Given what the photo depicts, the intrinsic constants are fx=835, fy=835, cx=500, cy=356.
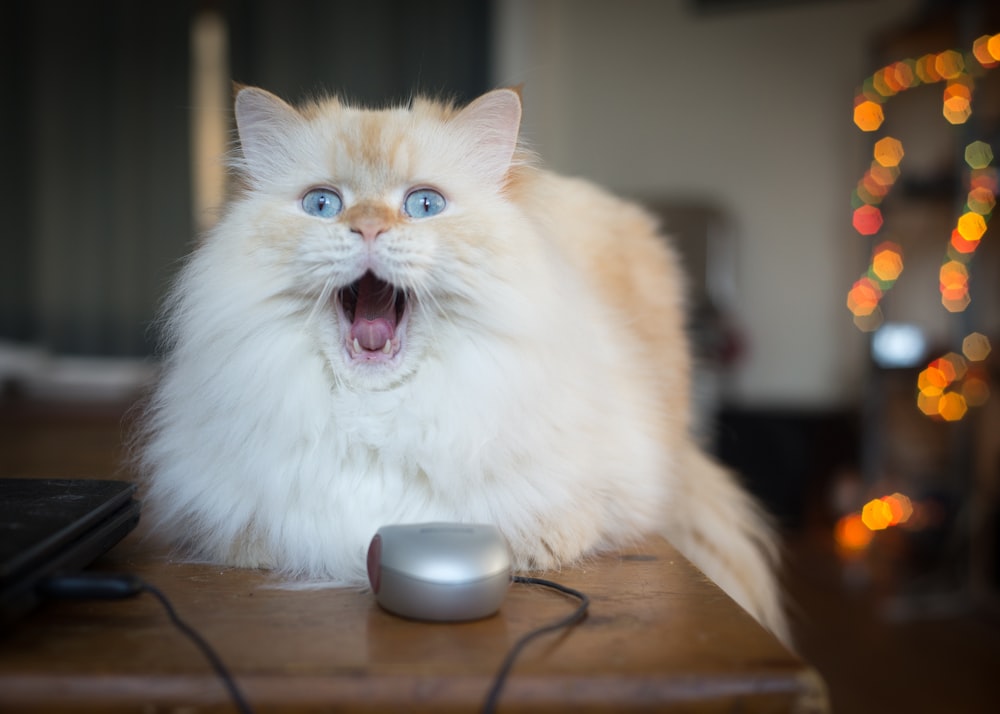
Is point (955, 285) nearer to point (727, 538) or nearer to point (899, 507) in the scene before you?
point (899, 507)

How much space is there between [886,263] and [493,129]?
10.7 feet

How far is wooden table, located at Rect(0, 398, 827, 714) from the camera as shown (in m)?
0.56

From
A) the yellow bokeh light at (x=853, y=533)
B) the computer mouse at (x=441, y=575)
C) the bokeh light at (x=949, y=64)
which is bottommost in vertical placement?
the yellow bokeh light at (x=853, y=533)

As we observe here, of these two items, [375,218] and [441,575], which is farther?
[375,218]

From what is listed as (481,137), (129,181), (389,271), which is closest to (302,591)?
(389,271)

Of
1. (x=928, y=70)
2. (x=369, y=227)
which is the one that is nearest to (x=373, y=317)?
(x=369, y=227)

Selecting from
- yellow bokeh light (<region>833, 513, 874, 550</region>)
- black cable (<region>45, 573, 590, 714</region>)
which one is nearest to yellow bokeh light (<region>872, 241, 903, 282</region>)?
yellow bokeh light (<region>833, 513, 874, 550</region>)

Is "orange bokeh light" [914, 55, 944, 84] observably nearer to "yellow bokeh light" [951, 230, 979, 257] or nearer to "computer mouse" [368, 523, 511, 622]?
Answer: "yellow bokeh light" [951, 230, 979, 257]

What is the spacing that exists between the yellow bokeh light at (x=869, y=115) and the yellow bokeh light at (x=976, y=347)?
3.61 ft

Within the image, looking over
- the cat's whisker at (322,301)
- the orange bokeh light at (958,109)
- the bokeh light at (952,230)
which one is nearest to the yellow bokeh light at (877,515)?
the bokeh light at (952,230)

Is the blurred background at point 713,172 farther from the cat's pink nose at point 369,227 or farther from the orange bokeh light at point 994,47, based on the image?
the cat's pink nose at point 369,227

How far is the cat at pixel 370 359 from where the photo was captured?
0.84 m

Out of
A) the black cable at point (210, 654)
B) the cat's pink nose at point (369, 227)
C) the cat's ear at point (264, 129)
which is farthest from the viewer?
the cat's ear at point (264, 129)

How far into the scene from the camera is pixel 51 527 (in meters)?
0.68
